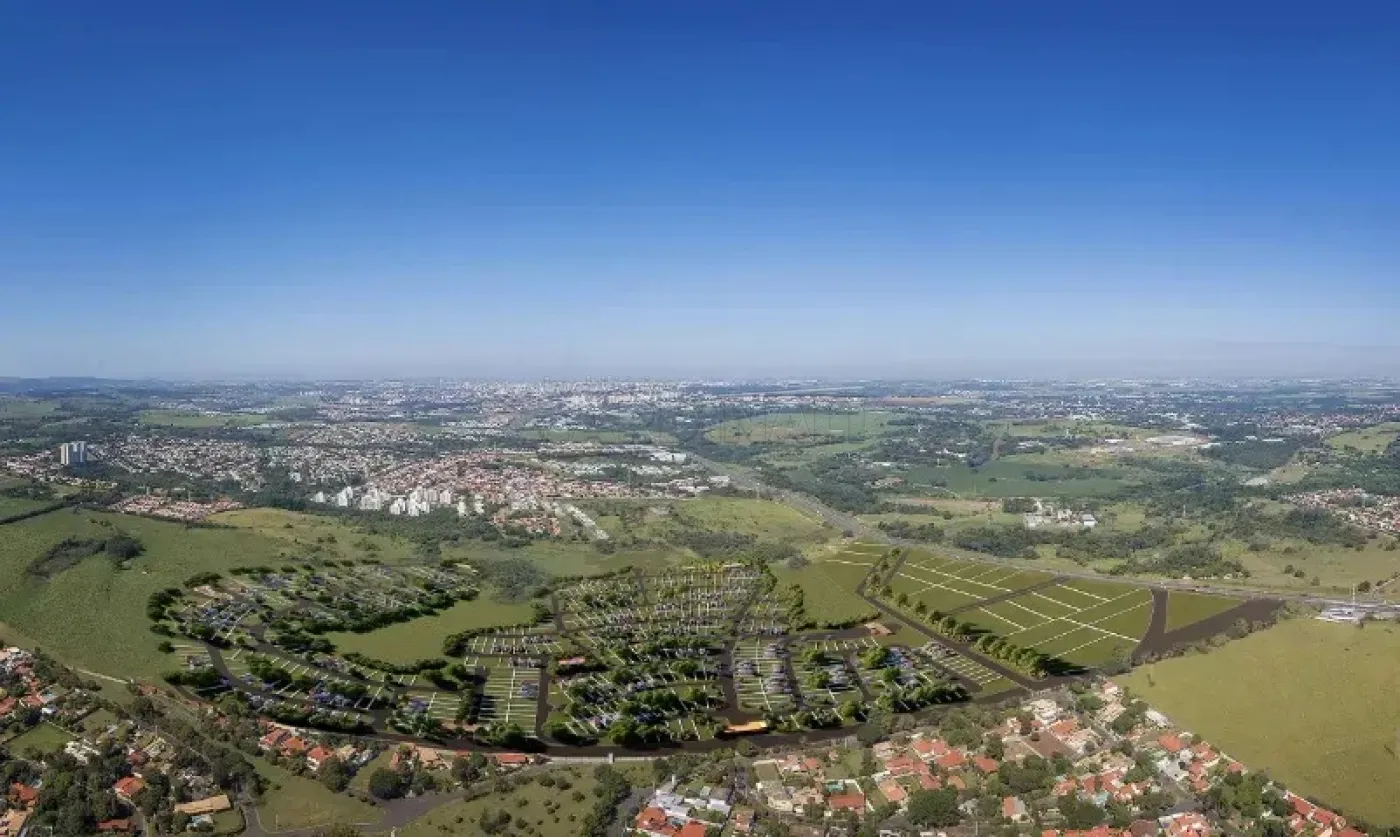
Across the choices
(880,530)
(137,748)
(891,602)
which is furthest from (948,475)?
(137,748)

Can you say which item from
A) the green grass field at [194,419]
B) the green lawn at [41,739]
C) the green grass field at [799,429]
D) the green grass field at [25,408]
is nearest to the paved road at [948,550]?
the green grass field at [799,429]

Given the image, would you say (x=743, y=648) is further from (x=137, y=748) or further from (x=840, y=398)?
(x=840, y=398)

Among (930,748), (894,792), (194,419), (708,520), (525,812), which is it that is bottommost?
(525,812)

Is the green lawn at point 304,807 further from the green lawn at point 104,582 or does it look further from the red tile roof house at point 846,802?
the red tile roof house at point 846,802

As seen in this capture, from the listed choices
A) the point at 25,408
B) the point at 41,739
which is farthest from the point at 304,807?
the point at 25,408

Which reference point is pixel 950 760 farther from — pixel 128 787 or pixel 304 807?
pixel 128 787

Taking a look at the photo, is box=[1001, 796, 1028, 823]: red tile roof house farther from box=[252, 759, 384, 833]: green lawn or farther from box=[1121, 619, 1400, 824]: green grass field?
box=[252, 759, 384, 833]: green lawn

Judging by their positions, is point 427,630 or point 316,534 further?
point 316,534

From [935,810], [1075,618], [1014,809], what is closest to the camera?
[935,810]
